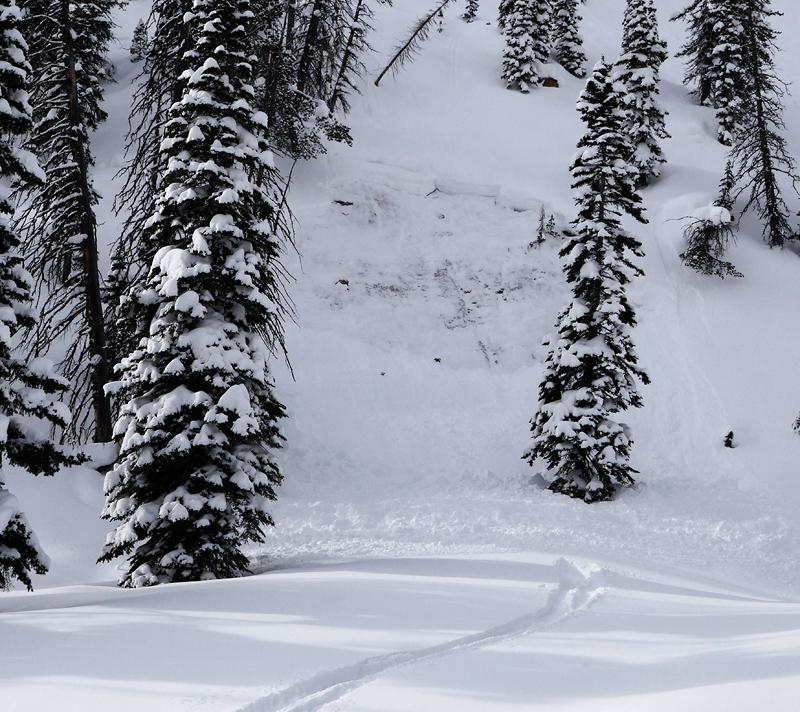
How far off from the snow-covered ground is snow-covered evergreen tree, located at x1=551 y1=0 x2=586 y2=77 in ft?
10.4

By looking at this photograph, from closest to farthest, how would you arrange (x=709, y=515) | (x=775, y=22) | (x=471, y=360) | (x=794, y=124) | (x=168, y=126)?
(x=168, y=126)
(x=709, y=515)
(x=471, y=360)
(x=794, y=124)
(x=775, y=22)

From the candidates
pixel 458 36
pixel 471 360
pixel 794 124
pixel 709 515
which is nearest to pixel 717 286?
pixel 471 360

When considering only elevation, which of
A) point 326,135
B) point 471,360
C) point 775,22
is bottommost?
point 471,360

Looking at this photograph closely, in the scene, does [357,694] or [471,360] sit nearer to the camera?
[357,694]

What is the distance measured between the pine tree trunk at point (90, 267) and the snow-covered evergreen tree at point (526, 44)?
2929cm

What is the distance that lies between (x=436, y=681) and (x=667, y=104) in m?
39.4

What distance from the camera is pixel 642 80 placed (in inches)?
1070

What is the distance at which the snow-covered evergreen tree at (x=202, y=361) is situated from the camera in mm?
9578

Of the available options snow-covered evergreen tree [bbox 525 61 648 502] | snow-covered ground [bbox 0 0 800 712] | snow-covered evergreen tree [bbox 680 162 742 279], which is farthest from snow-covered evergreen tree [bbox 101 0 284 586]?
snow-covered evergreen tree [bbox 680 162 742 279]

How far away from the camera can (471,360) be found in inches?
868

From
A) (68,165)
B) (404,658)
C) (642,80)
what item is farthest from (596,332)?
(642,80)

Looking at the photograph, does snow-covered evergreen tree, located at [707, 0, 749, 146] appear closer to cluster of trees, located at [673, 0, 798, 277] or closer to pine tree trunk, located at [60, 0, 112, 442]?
cluster of trees, located at [673, 0, 798, 277]

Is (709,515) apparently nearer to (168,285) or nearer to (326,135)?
(168,285)

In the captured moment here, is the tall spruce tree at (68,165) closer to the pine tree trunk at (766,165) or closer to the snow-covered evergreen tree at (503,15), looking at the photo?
the pine tree trunk at (766,165)
